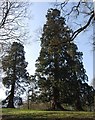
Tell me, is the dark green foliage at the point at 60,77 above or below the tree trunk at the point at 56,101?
above

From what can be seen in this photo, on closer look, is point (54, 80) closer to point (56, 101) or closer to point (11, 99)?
point (56, 101)

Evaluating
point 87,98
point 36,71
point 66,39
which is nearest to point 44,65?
point 36,71

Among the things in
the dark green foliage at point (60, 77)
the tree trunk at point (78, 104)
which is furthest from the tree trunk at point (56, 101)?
the tree trunk at point (78, 104)

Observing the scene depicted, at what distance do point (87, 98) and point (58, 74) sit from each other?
199 centimetres

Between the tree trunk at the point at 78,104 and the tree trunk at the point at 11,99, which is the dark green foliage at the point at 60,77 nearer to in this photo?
the tree trunk at the point at 78,104

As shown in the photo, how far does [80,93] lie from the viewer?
16672 mm

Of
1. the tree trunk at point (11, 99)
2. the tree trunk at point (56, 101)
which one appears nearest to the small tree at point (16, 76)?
the tree trunk at point (11, 99)

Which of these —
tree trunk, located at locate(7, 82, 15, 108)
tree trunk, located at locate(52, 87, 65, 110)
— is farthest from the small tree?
tree trunk, located at locate(52, 87, 65, 110)

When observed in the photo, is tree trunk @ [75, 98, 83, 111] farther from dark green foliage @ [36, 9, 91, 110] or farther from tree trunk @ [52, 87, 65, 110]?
tree trunk @ [52, 87, 65, 110]

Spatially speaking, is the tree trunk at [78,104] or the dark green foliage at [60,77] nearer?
the dark green foliage at [60,77]

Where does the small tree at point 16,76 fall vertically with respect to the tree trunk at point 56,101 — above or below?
above

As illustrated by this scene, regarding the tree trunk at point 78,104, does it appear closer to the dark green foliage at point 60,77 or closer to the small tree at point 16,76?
the dark green foliage at point 60,77

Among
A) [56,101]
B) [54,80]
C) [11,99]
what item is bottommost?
[56,101]

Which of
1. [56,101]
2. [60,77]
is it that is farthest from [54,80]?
[56,101]
